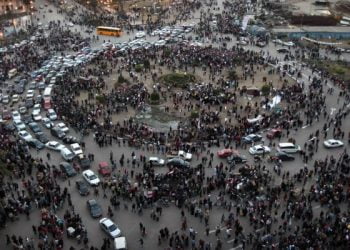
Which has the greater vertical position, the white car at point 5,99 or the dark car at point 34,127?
the white car at point 5,99

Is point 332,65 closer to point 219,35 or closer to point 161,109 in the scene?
point 219,35

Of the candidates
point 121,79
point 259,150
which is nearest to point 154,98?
point 121,79

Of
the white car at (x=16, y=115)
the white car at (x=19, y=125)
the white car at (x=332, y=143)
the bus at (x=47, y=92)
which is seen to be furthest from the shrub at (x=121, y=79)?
the white car at (x=332, y=143)

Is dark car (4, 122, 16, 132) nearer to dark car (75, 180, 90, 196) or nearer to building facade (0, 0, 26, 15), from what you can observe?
dark car (75, 180, 90, 196)

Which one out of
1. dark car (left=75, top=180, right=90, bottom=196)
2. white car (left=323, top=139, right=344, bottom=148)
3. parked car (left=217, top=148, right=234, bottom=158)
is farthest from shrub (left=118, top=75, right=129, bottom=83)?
white car (left=323, top=139, right=344, bottom=148)

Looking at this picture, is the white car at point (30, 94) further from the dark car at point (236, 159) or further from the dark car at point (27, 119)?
the dark car at point (236, 159)

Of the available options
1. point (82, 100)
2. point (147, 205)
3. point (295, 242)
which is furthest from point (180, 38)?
point (295, 242)
